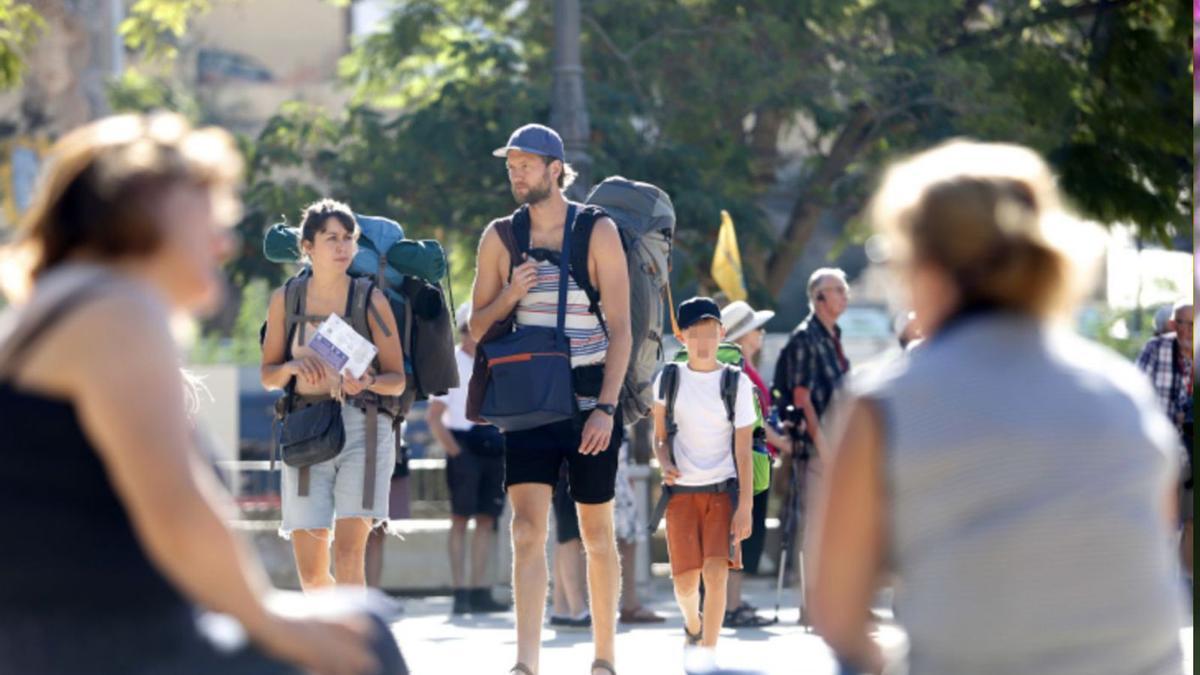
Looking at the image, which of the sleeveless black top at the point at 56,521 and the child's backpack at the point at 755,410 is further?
the child's backpack at the point at 755,410

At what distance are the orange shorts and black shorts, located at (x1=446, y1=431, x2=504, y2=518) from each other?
4.20m

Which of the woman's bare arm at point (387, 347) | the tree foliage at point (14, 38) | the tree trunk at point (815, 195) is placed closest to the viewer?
the woman's bare arm at point (387, 347)

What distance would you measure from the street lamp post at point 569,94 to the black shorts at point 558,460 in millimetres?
7357

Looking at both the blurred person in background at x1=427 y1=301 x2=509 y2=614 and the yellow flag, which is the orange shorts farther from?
the yellow flag

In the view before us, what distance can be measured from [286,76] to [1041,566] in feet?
238

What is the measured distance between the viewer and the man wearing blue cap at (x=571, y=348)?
838cm

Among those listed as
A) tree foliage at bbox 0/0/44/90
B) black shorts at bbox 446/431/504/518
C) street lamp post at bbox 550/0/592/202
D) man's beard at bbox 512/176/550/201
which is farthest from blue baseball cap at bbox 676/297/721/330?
street lamp post at bbox 550/0/592/202

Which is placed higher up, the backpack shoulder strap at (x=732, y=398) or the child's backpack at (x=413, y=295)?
the child's backpack at (x=413, y=295)

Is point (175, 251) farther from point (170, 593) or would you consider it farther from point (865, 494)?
point (865, 494)

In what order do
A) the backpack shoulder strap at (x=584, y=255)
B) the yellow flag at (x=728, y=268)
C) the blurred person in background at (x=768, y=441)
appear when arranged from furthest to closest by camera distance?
the yellow flag at (x=728, y=268) → the blurred person in background at (x=768, y=441) → the backpack shoulder strap at (x=584, y=255)

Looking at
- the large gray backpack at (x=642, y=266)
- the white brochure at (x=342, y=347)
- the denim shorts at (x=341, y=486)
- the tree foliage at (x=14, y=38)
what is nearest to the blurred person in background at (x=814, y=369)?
the large gray backpack at (x=642, y=266)

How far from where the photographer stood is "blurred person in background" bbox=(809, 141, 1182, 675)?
3.38m

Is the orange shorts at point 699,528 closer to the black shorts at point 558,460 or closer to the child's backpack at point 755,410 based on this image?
the child's backpack at point 755,410

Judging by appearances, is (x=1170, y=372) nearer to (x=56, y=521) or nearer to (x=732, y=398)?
(x=732, y=398)
